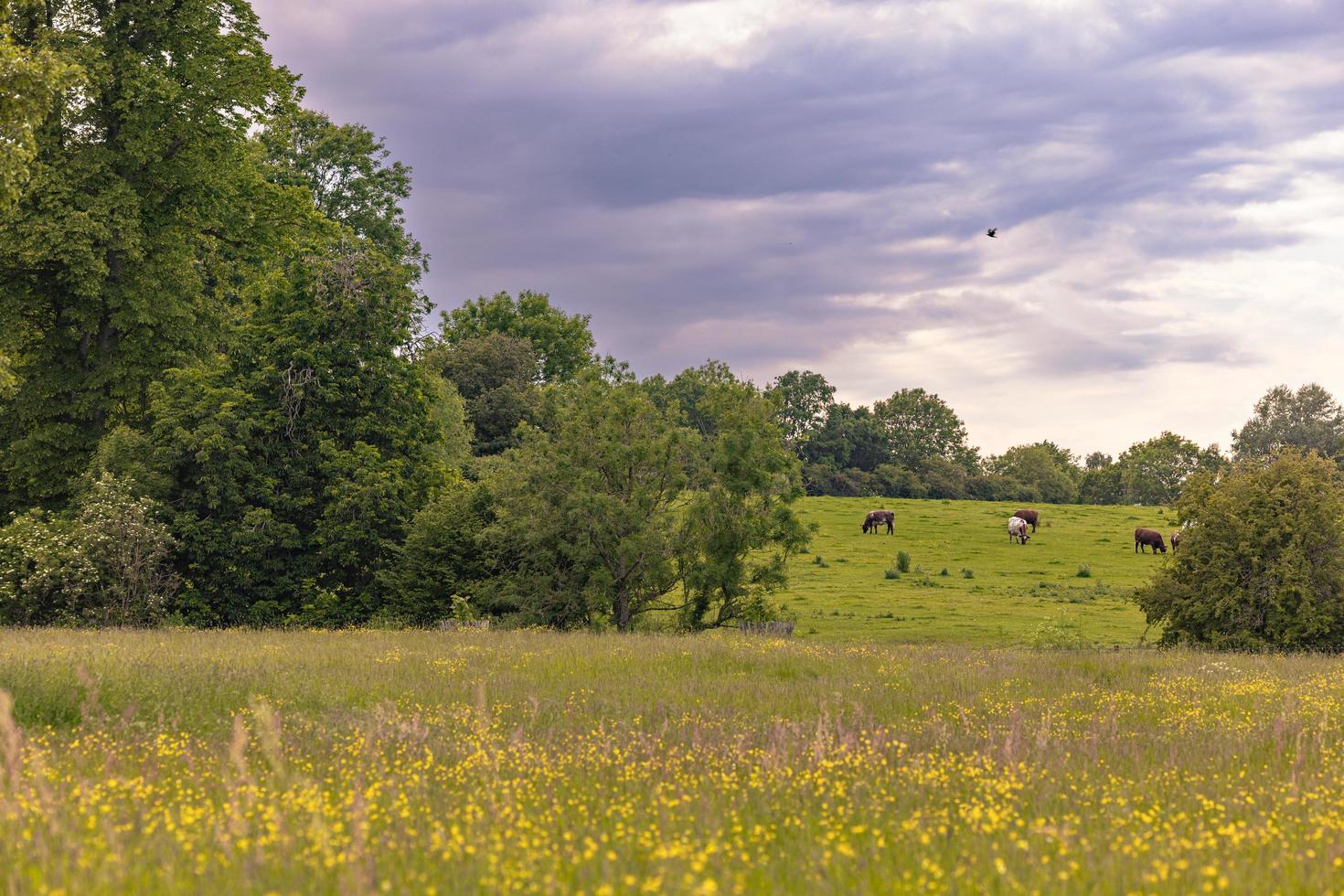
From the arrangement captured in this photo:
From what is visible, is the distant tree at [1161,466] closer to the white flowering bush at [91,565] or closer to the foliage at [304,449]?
the foliage at [304,449]

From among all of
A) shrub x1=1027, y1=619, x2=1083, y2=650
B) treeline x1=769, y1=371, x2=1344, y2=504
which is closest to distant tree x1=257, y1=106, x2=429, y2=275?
shrub x1=1027, y1=619, x2=1083, y2=650

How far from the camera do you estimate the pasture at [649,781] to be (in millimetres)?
5883

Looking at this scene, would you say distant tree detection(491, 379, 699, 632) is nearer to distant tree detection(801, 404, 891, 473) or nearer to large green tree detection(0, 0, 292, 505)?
large green tree detection(0, 0, 292, 505)

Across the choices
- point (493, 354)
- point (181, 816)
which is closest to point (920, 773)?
point (181, 816)

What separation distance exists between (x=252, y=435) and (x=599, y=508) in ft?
39.0

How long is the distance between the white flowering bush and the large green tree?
3880mm

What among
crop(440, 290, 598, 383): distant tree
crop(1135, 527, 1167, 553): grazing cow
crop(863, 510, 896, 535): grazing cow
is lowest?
crop(1135, 527, 1167, 553): grazing cow

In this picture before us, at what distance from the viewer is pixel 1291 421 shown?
13825 cm

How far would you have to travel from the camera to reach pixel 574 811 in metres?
7.49

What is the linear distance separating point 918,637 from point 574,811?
87.7ft

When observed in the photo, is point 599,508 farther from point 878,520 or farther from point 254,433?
point 878,520

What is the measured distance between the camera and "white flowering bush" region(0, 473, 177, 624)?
27.8 meters

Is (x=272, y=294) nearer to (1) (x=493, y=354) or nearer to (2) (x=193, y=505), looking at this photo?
(2) (x=193, y=505)

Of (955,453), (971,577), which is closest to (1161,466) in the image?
(955,453)
